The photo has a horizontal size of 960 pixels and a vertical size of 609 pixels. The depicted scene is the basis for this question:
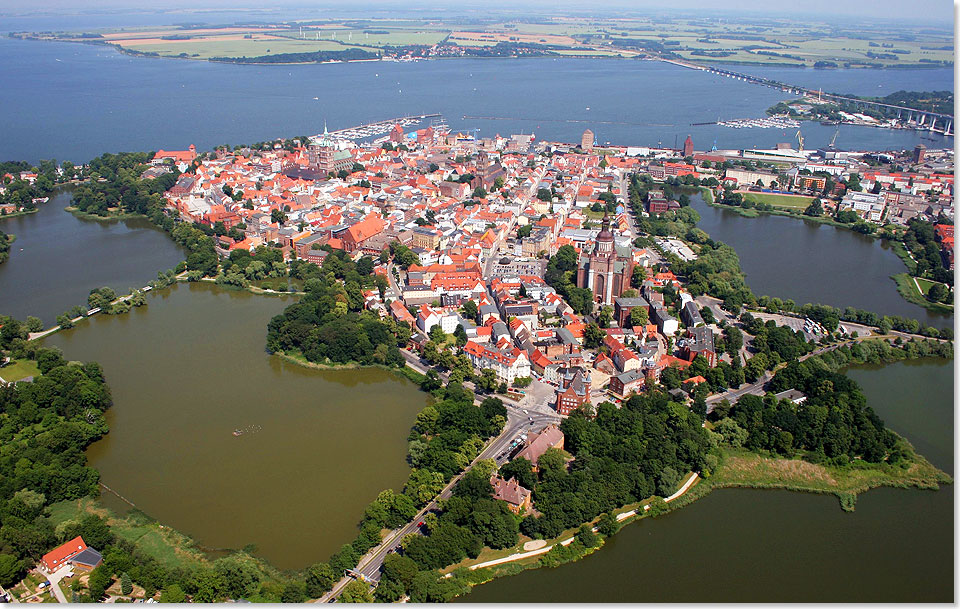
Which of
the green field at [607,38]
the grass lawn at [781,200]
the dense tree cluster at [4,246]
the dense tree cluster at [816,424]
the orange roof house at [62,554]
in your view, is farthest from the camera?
the green field at [607,38]

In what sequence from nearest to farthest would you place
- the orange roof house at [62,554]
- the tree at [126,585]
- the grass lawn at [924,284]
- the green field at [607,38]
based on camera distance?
→ the tree at [126,585] < the orange roof house at [62,554] < the grass lawn at [924,284] < the green field at [607,38]

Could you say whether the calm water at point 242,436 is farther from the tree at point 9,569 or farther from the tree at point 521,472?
the tree at point 9,569

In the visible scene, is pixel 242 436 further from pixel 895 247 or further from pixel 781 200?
pixel 781 200

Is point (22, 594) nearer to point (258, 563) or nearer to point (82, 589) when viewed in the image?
point (82, 589)

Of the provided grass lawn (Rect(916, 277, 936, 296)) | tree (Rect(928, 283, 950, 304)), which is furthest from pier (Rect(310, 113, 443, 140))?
tree (Rect(928, 283, 950, 304))

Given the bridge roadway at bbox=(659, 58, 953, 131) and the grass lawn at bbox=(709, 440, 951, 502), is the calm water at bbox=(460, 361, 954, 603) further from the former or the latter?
the bridge roadway at bbox=(659, 58, 953, 131)

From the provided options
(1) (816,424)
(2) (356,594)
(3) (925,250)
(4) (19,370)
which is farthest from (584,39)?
(2) (356,594)

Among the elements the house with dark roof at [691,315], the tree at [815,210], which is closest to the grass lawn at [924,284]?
the tree at [815,210]
